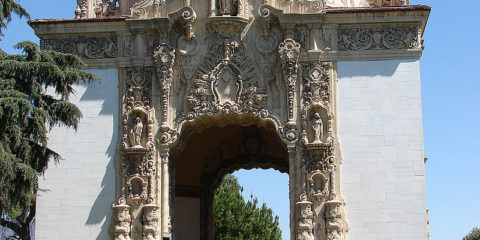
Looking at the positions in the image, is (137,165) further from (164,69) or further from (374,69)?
(374,69)

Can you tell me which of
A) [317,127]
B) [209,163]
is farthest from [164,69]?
[209,163]

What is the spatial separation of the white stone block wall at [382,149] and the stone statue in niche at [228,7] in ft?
10.8

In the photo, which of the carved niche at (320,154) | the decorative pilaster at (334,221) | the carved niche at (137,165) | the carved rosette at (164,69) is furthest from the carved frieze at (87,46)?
the decorative pilaster at (334,221)

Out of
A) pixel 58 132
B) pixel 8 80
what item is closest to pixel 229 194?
pixel 58 132

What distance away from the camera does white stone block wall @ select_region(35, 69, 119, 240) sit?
22.4m

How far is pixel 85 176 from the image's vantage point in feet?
74.1

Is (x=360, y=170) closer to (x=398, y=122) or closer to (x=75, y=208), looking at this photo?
(x=398, y=122)

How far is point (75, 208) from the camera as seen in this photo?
2245cm

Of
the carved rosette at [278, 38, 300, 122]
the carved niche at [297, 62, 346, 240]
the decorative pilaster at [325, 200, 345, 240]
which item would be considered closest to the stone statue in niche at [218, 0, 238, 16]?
the carved rosette at [278, 38, 300, 122]

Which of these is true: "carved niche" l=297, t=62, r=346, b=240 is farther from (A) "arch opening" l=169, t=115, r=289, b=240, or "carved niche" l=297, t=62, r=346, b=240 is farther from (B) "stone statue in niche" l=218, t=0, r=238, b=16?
(A) "arch opening" l=169, t=115, r=289, b=240

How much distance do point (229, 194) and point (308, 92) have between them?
79.9ft

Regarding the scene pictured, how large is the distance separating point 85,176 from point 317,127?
20.9 ft

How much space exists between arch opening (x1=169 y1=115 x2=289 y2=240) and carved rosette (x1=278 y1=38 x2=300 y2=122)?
6.39 m

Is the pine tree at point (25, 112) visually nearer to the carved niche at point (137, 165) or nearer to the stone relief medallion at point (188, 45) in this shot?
the carved niche at point (137, 165)
